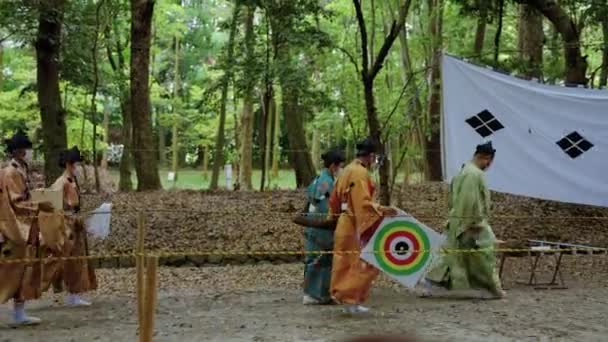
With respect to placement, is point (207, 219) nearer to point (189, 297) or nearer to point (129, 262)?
point (129, 262)

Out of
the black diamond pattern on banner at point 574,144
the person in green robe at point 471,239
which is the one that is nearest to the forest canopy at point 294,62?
the black diamond pattern on banner at point 574,144

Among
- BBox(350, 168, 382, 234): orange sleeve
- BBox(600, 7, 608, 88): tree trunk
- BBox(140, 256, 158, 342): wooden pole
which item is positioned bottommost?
BBox(140, 256, 158, 342): wooden pole

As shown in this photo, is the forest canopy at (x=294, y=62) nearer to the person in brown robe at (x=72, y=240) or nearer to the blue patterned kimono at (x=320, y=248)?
the person in brown robe at (x=72, y=240)

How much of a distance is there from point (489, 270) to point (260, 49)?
10118 mm

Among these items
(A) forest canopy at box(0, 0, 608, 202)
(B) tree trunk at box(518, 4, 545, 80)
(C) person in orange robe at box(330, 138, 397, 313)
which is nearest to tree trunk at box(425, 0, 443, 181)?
(A) forest canopy at box(0, 0, 608, 202)

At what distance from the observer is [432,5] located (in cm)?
1947

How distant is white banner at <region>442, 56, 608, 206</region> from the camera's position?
356 inches

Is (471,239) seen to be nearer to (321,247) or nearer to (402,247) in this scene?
(402,247)

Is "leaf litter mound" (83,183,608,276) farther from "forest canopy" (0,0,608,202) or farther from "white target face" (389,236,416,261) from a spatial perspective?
"white target face" (389,236,416,261)

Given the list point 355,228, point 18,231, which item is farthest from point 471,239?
point 18,231

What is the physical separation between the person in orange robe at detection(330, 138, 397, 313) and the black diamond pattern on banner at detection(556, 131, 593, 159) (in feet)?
10.8

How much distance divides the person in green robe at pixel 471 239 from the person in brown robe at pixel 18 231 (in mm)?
4041

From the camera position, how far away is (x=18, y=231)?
6.51 m

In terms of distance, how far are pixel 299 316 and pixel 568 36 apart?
7998 mm
